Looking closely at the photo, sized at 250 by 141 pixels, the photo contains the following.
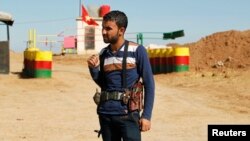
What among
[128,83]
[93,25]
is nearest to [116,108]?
[128,83]

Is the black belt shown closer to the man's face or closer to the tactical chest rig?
the tactical chest rig

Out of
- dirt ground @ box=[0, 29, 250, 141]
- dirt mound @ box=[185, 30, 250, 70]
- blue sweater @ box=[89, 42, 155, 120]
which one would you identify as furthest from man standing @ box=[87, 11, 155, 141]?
dirt mound @ box=[185, 30, 250, 70]

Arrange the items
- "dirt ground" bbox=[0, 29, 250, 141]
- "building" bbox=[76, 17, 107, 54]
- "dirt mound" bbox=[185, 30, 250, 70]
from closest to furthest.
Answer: "dirt ground" bbox=[0, 29, 250, 141]
"dirt mound" bbox=[185, 30, 250, 70]
"building" bbox=[76, 17, 107, 54]

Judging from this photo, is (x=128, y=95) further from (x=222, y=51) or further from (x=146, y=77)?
(x=222, y=51)

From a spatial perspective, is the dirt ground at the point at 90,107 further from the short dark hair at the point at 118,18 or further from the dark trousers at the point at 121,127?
the short dark hair at the point at 118,18

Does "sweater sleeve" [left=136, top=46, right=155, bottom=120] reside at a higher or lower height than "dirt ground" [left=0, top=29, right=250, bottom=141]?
higher

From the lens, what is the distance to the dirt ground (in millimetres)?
8250

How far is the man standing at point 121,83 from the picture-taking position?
3916 mm

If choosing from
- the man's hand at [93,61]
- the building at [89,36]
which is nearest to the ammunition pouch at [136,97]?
the man's hand at [93,61]

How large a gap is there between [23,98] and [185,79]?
23.3 ft

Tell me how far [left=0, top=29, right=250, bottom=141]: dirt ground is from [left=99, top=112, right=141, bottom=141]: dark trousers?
374cm

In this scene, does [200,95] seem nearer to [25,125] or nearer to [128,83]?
[25,125]

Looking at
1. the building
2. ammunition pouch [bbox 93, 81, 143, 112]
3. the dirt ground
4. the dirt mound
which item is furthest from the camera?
the building

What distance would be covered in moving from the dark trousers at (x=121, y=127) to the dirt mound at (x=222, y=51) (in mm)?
19927
